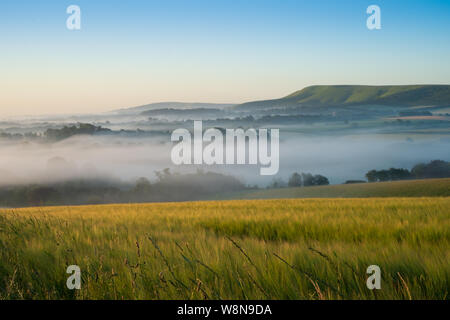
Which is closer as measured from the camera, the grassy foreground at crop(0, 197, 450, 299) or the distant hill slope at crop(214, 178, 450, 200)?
the grassy foreground at crop(0, 197, 450, 299)

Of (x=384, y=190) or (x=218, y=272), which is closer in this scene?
(x=218, y=272)

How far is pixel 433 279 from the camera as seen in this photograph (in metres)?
2.40

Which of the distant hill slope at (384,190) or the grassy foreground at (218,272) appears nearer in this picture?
the grassy foreground at (218,272)

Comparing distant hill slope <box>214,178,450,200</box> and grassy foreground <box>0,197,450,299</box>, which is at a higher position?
grassy foreground <box>0,197,450,299</box>

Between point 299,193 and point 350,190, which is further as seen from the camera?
point 299,193

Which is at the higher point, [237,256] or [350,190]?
[237,256]

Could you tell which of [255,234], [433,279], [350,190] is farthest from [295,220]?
[350,190]

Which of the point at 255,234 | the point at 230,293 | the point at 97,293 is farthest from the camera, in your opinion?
the point at 255,234

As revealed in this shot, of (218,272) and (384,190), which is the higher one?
(218,272)

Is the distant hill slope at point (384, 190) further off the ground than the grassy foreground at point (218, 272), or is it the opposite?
the grassy foreground at point (218, 272)

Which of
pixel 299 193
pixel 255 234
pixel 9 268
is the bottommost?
pixel 299 193
